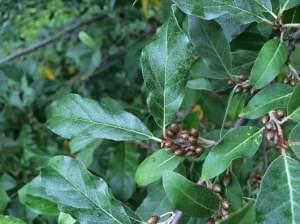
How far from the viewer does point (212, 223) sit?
0.72 m

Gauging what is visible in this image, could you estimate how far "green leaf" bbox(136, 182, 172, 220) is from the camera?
100cm

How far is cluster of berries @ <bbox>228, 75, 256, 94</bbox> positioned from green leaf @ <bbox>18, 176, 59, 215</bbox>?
0.38 metres

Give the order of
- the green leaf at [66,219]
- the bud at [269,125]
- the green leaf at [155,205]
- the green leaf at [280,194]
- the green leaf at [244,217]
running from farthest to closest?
the green leaf at [155,205] → the green leaf at [66,219] → the bud at [269,125] → the green leaf at [280,194] → the green leaf at [244,217]

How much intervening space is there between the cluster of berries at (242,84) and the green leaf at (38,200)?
38 centimetres

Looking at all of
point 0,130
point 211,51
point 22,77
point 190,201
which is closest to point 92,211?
point 190,201

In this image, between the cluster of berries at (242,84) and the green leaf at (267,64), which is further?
the cluster of berries at (242,84)

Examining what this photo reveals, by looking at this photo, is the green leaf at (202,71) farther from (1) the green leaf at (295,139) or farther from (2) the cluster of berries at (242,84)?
(1) the green leaf at (295,139)

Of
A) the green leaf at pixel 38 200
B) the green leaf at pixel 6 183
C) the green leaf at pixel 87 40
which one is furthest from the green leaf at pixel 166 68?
the green leaf at pixel 87 40

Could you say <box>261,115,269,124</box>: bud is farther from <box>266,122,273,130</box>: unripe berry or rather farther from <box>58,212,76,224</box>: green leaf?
<box>58,212,76,224</box>: green leaf

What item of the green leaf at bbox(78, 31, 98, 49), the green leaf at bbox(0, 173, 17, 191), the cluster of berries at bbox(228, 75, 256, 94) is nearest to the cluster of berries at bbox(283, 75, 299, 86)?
the cluster of berries at bbox(228, 75, 256, 94)

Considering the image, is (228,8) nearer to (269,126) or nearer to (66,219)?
(269,126)

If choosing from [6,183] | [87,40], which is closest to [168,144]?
[6,183]

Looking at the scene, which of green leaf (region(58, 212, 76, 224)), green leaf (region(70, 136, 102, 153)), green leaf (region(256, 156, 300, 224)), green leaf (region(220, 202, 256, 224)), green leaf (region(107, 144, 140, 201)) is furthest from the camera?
green leaf (region(70, 136, 102, 153))

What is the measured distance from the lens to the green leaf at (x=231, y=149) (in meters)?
0.73
